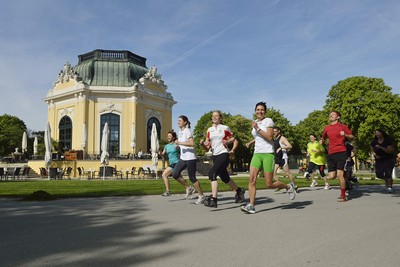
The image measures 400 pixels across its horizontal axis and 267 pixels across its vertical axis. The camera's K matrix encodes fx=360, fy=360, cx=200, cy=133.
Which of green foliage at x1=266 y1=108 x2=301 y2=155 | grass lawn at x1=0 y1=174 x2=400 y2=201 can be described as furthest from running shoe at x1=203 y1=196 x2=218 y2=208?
green foliage at x1=266 y1=108 x2=301 y2=155

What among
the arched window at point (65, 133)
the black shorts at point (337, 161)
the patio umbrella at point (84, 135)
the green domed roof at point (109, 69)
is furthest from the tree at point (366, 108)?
the black shorts at point (337, 161)

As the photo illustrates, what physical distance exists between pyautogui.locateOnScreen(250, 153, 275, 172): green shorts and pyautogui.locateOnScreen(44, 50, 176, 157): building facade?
37.3m

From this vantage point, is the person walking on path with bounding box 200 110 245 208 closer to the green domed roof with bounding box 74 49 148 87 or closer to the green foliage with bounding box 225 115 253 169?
the green domed roof with bounding box 74 49 148 87

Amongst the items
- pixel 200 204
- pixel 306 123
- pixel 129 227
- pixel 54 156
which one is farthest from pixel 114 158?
pixel 306 123

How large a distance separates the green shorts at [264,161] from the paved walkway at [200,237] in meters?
0.77

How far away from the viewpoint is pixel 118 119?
147 ft

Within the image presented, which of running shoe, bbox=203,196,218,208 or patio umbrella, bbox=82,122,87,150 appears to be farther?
patio umbrella, bbox=82,122,87,150

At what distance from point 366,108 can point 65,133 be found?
36.0 meters

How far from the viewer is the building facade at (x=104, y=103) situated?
43.6m

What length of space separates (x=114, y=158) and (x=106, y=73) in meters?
13.1

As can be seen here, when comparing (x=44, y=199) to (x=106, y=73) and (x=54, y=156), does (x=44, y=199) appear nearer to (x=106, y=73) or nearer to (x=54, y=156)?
(x=54, y=156)

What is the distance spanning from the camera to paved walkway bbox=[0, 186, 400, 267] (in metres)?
3.21

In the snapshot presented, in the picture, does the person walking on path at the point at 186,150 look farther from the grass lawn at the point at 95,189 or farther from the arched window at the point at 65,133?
the arched window at the point at 65,133

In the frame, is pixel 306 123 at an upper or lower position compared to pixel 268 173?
upper
